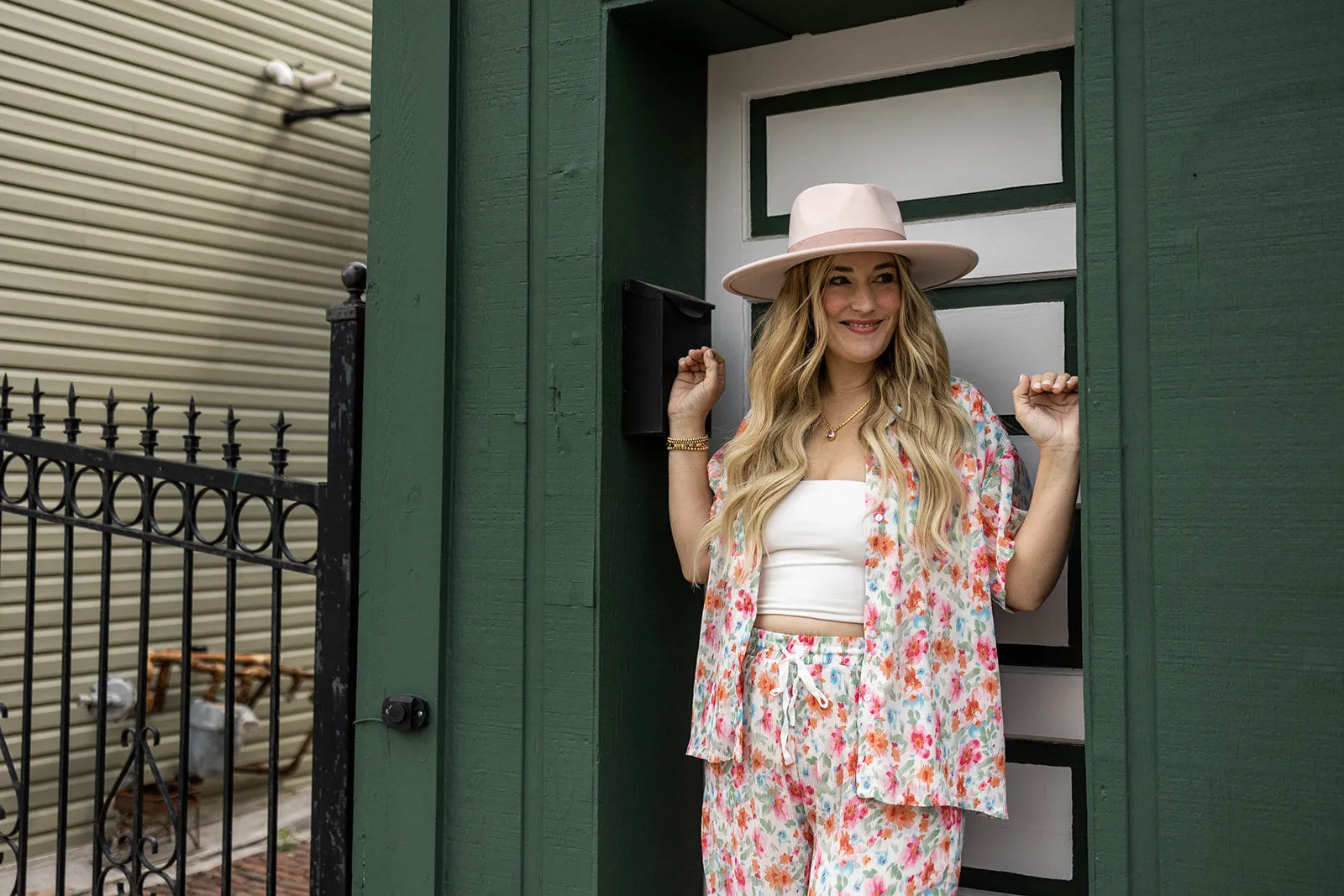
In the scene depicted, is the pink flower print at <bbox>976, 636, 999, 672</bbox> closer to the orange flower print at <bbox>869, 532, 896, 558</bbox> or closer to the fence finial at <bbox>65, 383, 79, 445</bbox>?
the orange flower print at <bbox>869, 532, 896, 558</bbox>

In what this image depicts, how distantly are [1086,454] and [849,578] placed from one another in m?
0.56

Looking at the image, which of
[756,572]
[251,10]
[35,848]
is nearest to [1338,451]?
[756,572]

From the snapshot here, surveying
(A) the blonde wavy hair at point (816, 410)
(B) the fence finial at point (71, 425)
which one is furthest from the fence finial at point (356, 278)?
(A) the blonde wavy hair at point (816, 410)

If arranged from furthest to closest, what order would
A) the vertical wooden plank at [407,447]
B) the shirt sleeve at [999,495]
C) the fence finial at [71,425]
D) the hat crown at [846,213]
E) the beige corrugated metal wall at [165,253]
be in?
the beige corrugated metal wall at [165,253], the fence finial at [71,425], the vertical wooden plank at [407,447], the hat crown at [846,213], the shirt sleeve at [999,495]

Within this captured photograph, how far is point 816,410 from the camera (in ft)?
9.34

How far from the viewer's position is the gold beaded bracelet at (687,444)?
3.00 metres

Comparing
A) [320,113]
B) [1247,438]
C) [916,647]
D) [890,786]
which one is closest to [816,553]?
[916,647]

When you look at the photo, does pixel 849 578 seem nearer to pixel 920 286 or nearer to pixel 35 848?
pixel 920 286

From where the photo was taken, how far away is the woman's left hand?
253 cm

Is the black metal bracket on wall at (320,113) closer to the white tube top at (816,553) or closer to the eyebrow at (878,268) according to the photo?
the eyebrow at (878,268)

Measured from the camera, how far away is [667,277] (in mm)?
3266

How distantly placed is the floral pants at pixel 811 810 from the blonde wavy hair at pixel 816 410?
0.30 meters

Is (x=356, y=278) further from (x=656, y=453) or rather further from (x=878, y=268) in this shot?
(x=878, y=268)

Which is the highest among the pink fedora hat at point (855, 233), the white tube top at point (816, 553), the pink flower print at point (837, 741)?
the pink fedora hat at point (855, 233)
